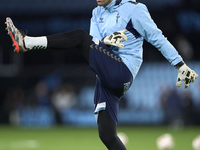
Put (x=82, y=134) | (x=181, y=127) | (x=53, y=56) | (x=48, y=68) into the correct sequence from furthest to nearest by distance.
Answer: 1. (x=53, y=56)
2. (x=48, y=68)
3. (x=181, y=127)
4. (x=82, y=134)

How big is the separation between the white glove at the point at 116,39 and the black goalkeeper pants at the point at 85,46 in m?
0.23

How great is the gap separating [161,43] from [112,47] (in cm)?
61

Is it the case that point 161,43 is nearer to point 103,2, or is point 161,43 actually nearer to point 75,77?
point 103,2

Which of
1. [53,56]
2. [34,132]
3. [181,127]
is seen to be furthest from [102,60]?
[53,56]

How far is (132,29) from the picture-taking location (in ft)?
18.2

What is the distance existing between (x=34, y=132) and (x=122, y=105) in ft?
12.2

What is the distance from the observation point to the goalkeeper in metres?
5.07

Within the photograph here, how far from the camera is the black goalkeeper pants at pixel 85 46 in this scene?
199 inches

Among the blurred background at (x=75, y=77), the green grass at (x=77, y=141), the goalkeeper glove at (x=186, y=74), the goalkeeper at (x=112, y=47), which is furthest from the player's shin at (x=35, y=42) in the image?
the blurred background at (x=75, y=77)

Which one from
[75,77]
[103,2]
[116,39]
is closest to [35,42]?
[116,39]

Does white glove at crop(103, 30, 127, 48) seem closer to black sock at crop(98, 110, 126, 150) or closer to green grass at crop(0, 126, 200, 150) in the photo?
black sock at crop(98, 110, 126, 150)

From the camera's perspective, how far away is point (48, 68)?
59.6ft

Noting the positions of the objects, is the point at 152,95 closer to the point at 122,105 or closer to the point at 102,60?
the point at 122,105

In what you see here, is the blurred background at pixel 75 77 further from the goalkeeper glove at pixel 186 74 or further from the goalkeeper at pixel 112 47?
the goalkeeper glove at pixel 186 74
